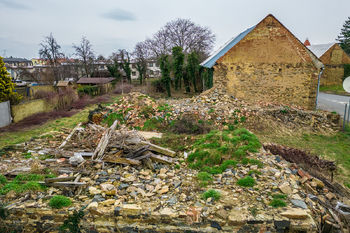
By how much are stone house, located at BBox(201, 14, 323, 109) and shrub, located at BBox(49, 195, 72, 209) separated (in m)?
11.9

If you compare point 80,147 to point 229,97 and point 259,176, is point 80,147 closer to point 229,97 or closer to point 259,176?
point 259,176

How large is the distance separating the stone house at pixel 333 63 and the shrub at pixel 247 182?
3018 cm

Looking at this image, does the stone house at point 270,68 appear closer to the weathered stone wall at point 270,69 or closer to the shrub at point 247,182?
the weathered stone wall at point 270,69

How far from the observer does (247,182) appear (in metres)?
5.61

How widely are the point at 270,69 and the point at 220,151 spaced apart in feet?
31.7

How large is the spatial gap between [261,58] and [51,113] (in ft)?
50.9

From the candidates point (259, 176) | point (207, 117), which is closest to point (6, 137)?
point (207, 117)

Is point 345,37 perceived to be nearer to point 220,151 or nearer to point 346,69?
point 346,69

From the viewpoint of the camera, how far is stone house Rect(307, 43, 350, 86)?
28925mm

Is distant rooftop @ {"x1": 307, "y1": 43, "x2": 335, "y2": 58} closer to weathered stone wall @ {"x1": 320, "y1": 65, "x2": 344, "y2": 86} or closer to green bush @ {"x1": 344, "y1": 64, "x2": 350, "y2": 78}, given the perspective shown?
weathered stone wall @ {"x1": 320, "y1": 65, "x2": 344, "y2": 86}

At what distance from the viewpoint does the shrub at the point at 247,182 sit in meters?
5.57

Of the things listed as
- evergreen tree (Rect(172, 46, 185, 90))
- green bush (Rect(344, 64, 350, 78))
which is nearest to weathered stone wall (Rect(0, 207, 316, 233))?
evergreen tree (Rect(172, 46, 185, 90))

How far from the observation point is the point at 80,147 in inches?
316

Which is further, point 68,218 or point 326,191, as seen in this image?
point 326,191
